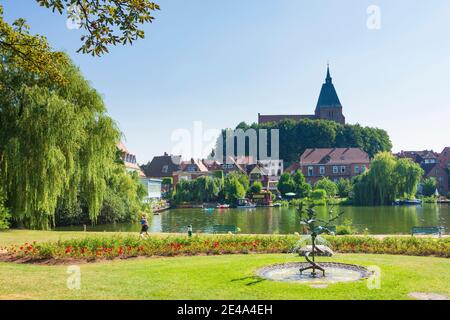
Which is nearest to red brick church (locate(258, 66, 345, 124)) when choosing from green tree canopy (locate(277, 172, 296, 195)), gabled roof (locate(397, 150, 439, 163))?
gabled roof (locate(397, 150, 439, 163))

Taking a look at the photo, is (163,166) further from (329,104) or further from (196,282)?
(196,282)

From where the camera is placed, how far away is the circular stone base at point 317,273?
36.7 ft

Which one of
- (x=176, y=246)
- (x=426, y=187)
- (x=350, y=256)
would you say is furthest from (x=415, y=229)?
(x=426, y=187)

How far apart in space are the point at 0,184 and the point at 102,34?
1655 centimetres

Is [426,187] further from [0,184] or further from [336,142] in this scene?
[0,184]

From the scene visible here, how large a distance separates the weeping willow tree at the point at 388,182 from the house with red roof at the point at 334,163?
26.6 meters

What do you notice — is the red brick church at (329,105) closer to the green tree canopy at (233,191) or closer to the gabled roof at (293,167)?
the gabled roof at (293,167)

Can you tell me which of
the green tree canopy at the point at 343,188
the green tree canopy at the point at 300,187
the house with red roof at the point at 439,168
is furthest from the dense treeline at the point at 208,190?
the house with red roof at the point at 439,168

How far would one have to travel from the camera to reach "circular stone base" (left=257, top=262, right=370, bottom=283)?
11.2m

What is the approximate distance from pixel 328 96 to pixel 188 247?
128m

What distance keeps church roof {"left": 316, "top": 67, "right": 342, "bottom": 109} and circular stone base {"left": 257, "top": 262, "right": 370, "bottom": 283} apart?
128 meters

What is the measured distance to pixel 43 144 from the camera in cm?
2080

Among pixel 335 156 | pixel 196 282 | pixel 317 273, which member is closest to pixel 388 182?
pixel 335 156

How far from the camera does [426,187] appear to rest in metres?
83.9
